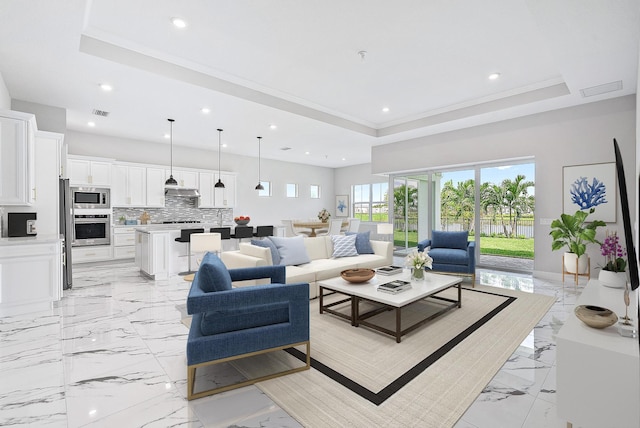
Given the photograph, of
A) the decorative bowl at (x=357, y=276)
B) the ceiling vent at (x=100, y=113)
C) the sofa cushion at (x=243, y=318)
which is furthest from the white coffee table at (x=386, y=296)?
the ceiling vent at (x=100, y=113)

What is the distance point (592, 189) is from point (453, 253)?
7.70 feet

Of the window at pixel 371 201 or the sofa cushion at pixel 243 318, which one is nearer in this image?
the sofa cushion at pixel 243 318

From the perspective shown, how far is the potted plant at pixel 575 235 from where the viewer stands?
4586mm

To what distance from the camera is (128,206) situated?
717 centimetres

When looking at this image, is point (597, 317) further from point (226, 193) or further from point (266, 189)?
point (266, 189)

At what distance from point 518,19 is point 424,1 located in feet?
3.50

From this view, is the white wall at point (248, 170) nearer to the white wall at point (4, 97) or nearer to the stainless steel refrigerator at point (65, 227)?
the white wall at point (4, 97)

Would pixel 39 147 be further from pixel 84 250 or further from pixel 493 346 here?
pixel 493 346

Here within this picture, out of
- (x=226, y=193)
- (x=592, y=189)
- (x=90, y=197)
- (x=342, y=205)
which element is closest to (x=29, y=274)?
(x=90, y=197)

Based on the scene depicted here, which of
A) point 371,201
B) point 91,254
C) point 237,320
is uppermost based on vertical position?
point 371,201

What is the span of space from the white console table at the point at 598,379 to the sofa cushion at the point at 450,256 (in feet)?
10.5

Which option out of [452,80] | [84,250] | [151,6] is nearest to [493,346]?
[452,80]

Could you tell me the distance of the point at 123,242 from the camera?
277 inches

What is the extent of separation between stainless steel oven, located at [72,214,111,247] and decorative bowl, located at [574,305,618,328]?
7.99 metres
